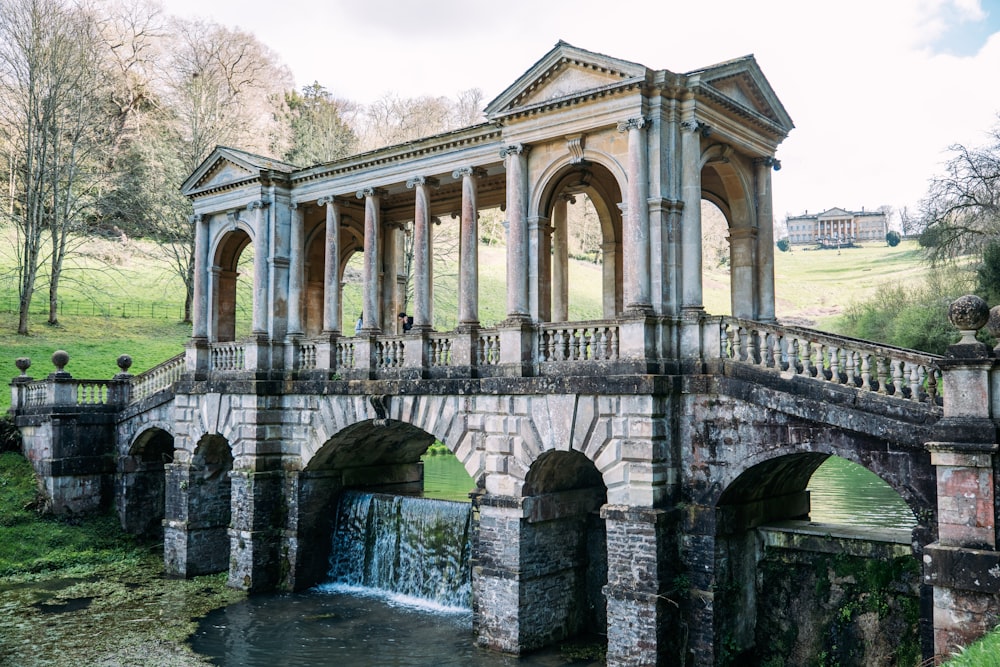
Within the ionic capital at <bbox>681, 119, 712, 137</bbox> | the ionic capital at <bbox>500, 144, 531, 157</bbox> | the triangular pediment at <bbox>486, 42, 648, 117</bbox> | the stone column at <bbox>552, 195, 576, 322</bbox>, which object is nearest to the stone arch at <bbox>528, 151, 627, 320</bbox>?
the stone column at <bbox>552, 195, 576, 322</bbox>

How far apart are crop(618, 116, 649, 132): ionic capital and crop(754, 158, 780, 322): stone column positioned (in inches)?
126

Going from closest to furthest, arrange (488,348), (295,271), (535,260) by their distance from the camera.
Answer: (535,260), (488,348), (295,271)

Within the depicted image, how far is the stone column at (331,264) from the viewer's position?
55.8 feet

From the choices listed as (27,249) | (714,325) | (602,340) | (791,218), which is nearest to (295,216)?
(602,340)

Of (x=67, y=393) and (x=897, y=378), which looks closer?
(x=897, y=378)

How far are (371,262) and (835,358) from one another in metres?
→ 9.31

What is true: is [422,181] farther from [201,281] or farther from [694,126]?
[201,281]

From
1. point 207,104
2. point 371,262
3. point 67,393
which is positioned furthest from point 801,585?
point 207,104

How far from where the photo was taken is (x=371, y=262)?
1636cm

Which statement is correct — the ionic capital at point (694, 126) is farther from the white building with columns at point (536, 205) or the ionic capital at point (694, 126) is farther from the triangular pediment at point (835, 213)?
the triangular pediment at point (835, 213)

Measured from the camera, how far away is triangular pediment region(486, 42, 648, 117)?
39.1 ft

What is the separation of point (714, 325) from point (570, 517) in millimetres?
4107

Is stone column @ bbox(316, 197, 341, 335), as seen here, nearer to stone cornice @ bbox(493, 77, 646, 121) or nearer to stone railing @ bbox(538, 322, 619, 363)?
stone cornice @ bbox(493, 77, 646, 121)

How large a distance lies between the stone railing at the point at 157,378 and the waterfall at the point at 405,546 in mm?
5571
